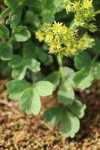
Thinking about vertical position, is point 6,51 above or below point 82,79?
above

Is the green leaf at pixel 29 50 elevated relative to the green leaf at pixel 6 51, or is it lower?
lower

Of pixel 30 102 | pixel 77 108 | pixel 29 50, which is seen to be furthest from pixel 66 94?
pixel 29 50

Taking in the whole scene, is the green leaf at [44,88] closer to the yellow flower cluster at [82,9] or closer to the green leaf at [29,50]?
the green leaf at [29,50]

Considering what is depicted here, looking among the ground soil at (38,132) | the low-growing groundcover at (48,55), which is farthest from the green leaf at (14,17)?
the ground soil at (38,132)

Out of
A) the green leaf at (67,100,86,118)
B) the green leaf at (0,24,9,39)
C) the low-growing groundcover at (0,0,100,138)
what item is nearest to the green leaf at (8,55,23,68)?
the low-growing groundcover at (0,0,100,138)

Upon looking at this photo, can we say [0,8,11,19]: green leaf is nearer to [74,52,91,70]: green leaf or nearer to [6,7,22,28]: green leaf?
[6,7,22,28]: green leaf

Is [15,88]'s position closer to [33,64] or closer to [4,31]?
[33,64]
